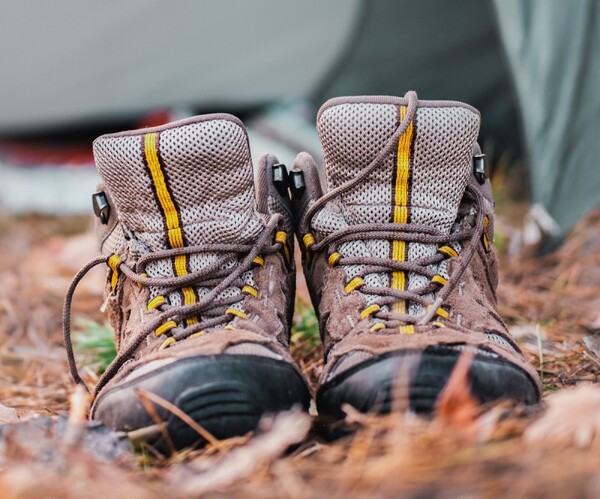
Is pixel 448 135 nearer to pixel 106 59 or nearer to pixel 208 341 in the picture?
pixel 208 341

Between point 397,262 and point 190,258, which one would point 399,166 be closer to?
point 397,262

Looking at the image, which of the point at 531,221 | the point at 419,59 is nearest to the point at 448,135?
the point at 531,221

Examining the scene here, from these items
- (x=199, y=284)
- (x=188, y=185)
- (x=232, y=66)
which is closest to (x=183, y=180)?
(x=188, y=185)

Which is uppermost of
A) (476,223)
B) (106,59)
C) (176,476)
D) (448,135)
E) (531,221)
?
(106,59)

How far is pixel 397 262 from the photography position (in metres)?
1.02

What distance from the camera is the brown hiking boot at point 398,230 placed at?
0.98 metres

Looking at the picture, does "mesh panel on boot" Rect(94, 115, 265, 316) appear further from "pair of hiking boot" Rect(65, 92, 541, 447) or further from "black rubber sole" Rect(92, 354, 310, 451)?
"black rubber sole" Rect(92, 354, 310, 451)

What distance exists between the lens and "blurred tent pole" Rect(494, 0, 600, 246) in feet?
7.32

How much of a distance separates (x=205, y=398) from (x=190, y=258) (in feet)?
0.83

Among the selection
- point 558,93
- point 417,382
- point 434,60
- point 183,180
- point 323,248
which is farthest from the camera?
point 434,60

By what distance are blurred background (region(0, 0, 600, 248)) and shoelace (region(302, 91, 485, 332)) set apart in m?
1.90

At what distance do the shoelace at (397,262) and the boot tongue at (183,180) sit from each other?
13 cm

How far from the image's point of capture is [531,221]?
2.26m

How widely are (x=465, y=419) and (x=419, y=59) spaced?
265cm
